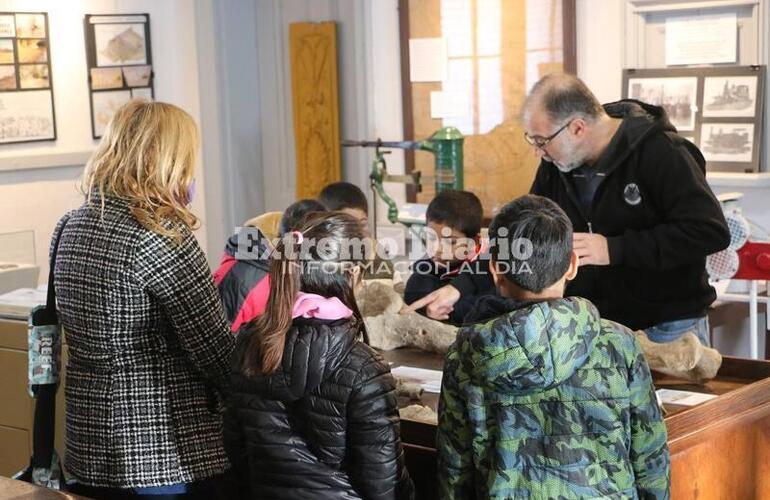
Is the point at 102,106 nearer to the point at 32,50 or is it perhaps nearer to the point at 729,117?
the point at 32,50

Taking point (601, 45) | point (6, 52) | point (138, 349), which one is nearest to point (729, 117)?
point (601, 45)

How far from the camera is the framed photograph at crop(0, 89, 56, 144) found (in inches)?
248

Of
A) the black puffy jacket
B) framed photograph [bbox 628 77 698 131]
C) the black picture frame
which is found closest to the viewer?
the black puffy jacket

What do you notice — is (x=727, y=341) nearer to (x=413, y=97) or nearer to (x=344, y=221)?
(x=413, y=97)

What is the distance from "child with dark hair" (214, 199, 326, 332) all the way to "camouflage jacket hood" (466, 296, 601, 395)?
97 centimetres

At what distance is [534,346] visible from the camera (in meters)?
2.04

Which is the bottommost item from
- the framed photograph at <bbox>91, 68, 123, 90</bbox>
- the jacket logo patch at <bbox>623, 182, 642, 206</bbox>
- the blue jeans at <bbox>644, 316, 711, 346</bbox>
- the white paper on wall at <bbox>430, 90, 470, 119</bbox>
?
the blue jeans at <bbox>644, 316, 711, 346</bbox>

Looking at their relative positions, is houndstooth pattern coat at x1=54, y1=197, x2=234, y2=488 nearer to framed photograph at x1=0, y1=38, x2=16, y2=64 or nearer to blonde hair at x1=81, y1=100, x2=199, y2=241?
blonde hair at x1=81, y1=100, x2=199, y2=241

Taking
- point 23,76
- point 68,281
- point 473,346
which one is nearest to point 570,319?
point 473,346

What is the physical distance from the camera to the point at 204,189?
727 cm

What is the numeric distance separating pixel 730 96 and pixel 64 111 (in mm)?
3791

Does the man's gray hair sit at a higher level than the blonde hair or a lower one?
higher

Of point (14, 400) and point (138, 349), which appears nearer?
point (138, 349)

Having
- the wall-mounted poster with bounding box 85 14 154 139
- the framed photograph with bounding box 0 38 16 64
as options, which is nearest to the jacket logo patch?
the wall-mounted poster with bounding box 85 14 154 139
